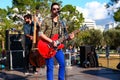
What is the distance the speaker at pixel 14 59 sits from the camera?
40.1ft

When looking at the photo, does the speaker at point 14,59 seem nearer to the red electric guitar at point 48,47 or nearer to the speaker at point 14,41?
Result: the speaker at point 14,41

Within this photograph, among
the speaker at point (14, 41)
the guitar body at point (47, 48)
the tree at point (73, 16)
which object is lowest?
the guitar body at point (47, 48)

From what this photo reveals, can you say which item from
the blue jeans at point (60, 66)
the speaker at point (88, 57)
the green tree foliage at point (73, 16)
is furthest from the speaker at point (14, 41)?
the green tree foliage at point (73, 16)

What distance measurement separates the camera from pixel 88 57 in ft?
42.6

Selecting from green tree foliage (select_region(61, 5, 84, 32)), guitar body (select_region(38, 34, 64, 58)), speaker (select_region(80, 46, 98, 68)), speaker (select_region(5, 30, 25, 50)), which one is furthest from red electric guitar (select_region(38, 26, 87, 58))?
green tree foliage (select_region(61, 5, 84, 32))

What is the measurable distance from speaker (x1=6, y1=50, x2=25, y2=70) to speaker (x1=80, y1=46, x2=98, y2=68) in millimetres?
2253

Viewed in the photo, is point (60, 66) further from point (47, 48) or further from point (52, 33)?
point (52, 33)

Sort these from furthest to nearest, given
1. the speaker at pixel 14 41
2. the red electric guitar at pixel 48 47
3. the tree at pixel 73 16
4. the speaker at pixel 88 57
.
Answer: the tree at pixel 73 16 < the speaker at pixel 88 57 < the speaker at pixel 14 41 < the red electric guitar at pixel 48 47

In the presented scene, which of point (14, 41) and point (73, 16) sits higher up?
point (73, 16)

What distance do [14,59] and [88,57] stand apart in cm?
269

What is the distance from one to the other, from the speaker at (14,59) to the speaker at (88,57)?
88.7 inches

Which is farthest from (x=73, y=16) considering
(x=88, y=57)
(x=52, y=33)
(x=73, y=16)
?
(x=52, y=33)

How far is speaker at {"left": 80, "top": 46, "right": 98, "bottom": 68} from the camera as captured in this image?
12659mm

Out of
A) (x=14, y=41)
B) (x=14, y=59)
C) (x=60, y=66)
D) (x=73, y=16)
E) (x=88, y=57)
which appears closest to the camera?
(x=60, y=66)
